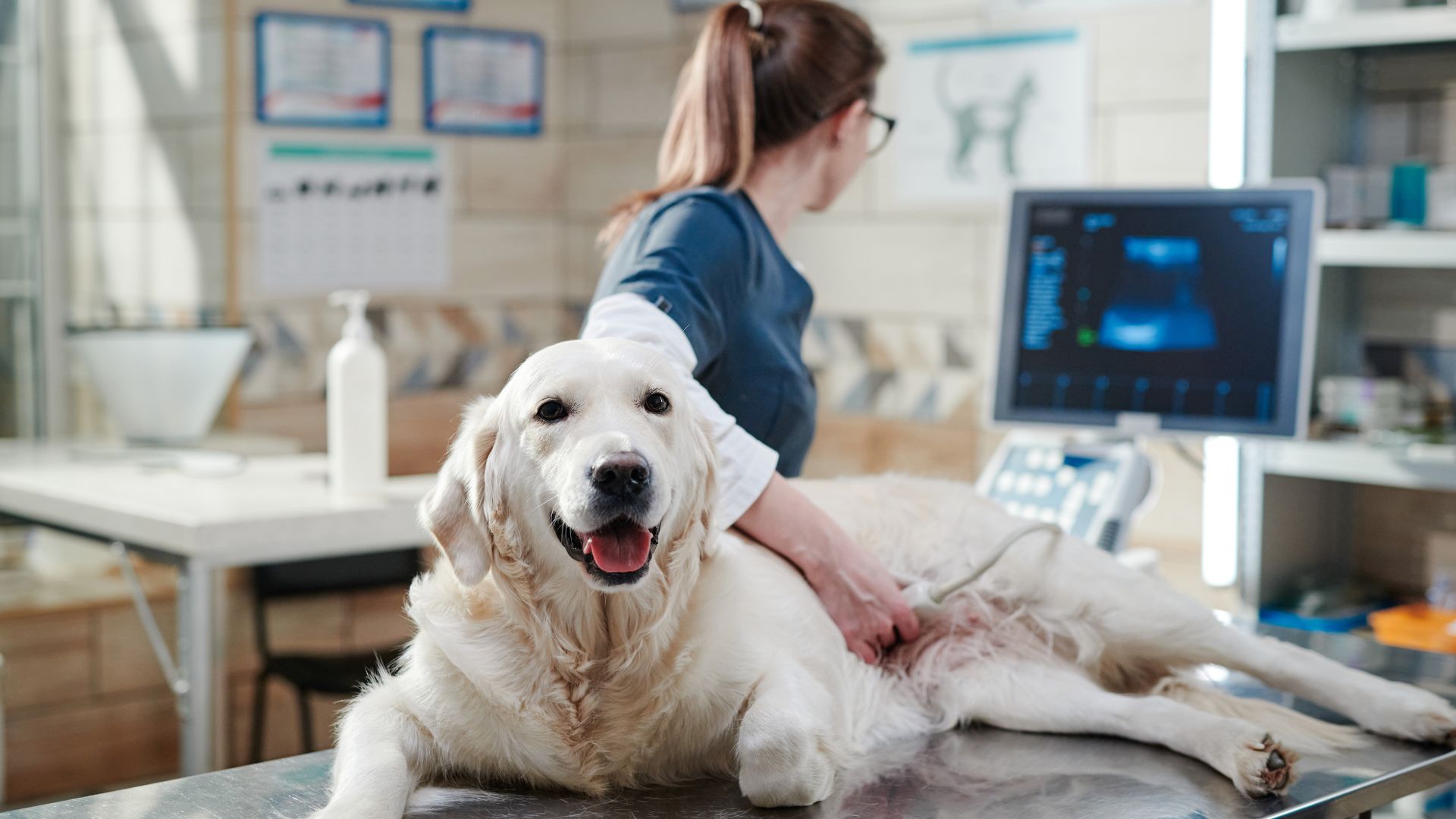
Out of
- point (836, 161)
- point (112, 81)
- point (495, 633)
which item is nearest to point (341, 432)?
point (836, 161)

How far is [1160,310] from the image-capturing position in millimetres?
2385

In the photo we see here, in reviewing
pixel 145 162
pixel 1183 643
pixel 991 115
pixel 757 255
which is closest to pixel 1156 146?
pixel 991 115

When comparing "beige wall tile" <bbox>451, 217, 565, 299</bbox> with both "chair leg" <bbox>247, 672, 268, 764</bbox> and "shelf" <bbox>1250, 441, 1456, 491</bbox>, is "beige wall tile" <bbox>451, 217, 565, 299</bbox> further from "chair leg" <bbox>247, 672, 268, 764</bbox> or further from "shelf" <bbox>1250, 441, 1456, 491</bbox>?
"shelf" <bbox>1250, 441, 1456, 491</bbox>

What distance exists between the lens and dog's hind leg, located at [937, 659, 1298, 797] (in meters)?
1.36

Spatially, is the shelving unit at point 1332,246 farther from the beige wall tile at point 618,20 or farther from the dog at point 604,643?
the beige wall tile at point 618,20

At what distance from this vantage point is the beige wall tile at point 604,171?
473 centimetres

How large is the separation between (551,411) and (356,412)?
1.65 metres

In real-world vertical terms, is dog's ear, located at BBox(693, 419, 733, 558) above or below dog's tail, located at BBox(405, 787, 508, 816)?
above

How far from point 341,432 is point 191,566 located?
0.42 meters

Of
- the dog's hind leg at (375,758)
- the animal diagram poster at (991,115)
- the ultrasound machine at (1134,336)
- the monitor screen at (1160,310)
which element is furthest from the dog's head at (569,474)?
the animal diagram poster at (991,115)

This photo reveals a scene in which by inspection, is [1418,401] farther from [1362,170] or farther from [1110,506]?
[1110,506]

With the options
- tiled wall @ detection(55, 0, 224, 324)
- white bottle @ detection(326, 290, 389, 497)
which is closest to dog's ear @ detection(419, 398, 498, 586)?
white bottle @ detection(326, 290, 389, 497)

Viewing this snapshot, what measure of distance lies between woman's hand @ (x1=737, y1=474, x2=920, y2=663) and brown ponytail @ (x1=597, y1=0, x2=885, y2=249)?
0.48m

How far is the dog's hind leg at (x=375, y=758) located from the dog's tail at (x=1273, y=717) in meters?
0.85
